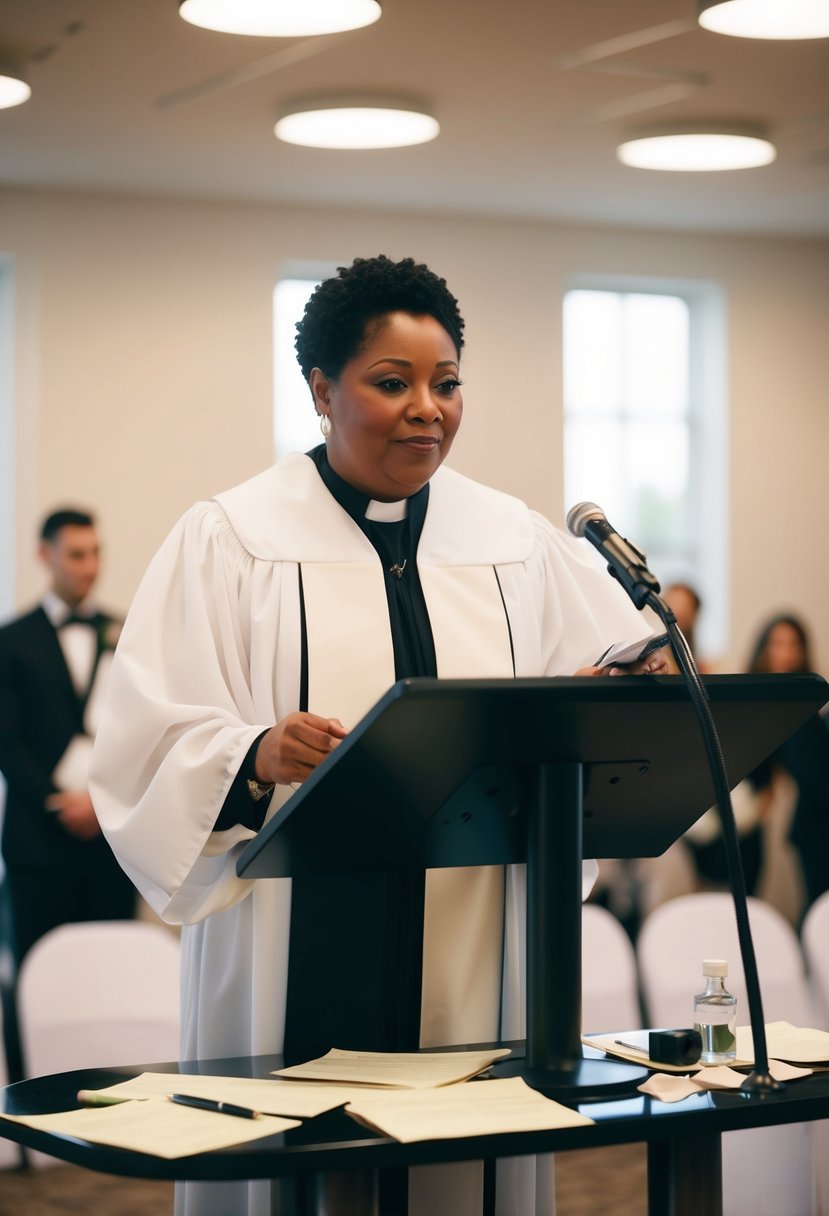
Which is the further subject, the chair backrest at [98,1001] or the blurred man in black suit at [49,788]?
the blurred man in black suit at [49,788]

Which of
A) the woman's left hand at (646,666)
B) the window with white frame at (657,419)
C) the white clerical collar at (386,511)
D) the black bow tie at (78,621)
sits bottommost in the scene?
the woman's left hand at (646,666)

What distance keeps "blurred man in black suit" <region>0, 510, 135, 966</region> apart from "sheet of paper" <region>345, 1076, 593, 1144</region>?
437 cm

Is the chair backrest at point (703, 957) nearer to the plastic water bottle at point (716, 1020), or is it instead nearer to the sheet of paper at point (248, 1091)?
the plastic water bottle at point (716, 1020)

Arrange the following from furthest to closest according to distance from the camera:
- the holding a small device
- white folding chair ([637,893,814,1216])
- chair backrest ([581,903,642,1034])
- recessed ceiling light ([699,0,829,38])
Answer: recessed ceiling light ([699,0,829,38]), white folding chair ([637,893,814,1216]), chair backrest ([581,903,642,1034]), the holding a small device

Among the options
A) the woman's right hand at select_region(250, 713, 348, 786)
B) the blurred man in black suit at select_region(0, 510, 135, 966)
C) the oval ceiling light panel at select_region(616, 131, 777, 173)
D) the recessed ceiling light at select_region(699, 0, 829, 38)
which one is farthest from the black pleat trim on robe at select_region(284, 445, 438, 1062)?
the oval ceiling light panel at select_region(616, 131, 777, 173)

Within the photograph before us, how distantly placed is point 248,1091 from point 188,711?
1.71ft

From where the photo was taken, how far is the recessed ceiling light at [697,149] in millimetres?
6320

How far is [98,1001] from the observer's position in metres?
3.56

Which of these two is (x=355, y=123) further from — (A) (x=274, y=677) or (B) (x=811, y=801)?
(A) (x=274, y=677)

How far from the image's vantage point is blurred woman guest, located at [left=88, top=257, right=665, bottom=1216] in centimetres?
203

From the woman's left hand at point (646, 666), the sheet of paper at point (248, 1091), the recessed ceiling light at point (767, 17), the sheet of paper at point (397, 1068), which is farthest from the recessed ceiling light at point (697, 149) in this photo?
Answer: the sheet of paper at point (248, 1091)

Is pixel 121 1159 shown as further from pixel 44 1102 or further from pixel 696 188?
pixel 696 188

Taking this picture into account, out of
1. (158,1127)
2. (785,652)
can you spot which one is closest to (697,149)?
(785,652)

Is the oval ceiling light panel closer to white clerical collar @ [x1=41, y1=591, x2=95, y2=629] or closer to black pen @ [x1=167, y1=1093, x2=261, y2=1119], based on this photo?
white clerical collar @ [x1=41, y1=591, x2=95, y2=629]
